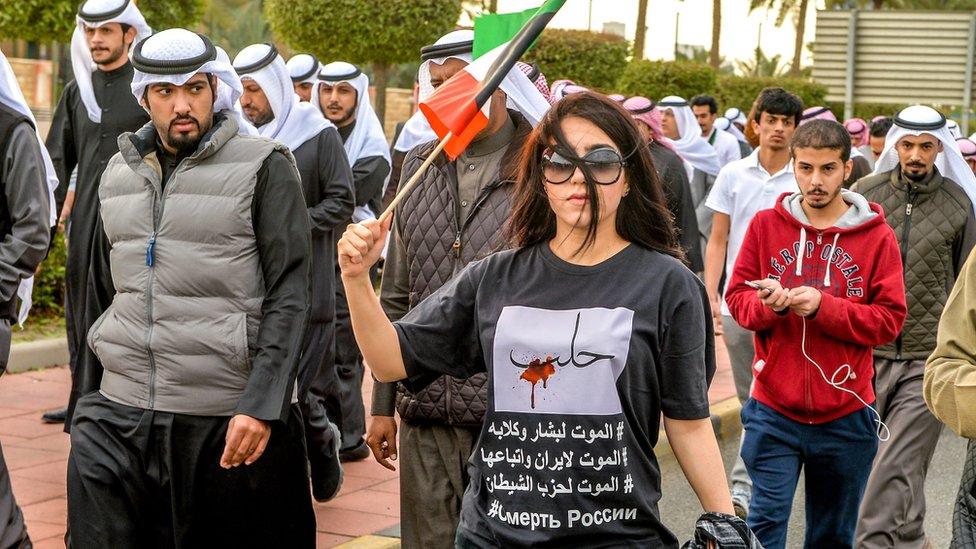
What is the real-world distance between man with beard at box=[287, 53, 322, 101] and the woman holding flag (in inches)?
242

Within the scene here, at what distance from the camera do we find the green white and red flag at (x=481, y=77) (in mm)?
3408

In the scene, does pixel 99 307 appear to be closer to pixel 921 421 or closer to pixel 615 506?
pixel 615 506

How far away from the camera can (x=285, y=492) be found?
4.54 meters

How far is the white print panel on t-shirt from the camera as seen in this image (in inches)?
127

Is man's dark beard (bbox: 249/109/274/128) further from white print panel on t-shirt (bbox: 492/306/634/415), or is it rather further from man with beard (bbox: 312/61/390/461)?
white print panel on t-shirt (bbox: 492/306/634/415)

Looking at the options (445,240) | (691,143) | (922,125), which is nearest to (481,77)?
(445,240)

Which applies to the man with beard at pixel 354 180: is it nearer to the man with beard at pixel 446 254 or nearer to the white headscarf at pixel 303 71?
the white headscarf at pixel 303 71

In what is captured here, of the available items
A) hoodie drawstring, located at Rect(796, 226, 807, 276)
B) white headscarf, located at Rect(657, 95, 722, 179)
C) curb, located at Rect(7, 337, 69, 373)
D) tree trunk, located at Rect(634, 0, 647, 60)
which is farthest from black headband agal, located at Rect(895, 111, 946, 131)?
tree trunk, located at Rect(634, 0, 647, 60)

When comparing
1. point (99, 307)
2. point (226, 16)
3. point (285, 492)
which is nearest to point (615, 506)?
point (285, 492)

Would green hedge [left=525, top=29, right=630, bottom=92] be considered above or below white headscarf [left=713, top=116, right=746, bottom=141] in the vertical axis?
above

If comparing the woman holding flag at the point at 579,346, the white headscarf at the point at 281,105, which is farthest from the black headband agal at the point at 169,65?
the white headscarf at the point at 281,105

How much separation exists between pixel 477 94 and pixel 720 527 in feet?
3.73

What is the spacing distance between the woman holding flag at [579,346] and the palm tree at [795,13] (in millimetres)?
45448

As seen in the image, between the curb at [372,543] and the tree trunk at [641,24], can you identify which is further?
the tree trunk at [641,24]
